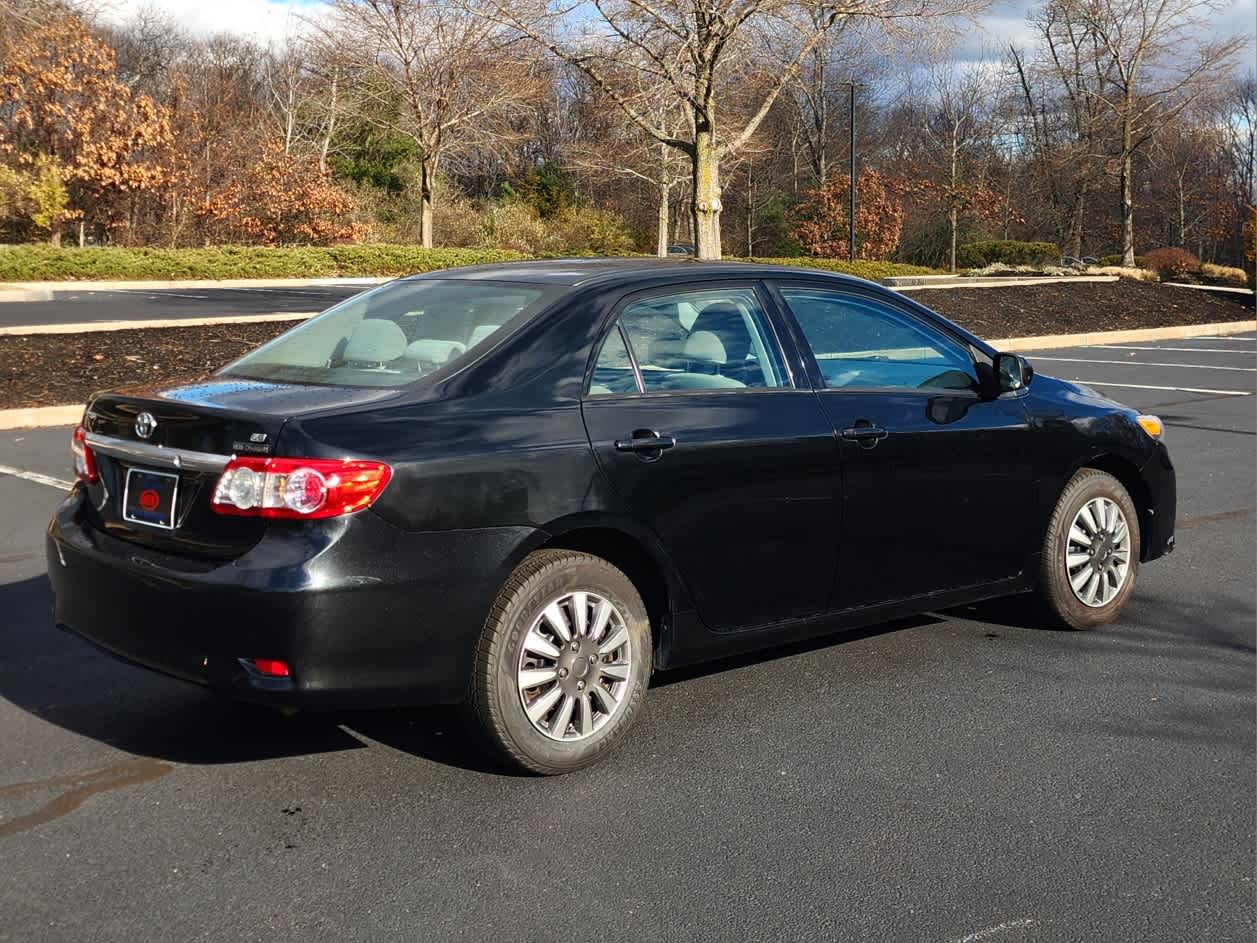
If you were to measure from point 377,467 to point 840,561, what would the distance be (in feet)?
6.13

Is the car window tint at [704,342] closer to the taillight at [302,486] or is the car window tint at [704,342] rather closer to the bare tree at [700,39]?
the taillight at [302,486]

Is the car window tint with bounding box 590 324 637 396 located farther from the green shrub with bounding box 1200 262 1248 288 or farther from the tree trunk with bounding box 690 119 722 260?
the green shrub with bounding box 1200 262 1248 288

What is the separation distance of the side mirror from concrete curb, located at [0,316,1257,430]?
30.3 feet

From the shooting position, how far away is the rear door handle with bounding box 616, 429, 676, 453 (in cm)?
452

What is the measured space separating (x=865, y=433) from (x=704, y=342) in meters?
0.70

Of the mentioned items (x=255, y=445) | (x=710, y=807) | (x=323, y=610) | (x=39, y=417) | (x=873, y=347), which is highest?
(x=873, y=347)

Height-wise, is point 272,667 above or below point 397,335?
below

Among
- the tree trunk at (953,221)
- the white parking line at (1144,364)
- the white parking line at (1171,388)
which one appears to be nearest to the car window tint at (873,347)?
the white parking line at (1171,388)

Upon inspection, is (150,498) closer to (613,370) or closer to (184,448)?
(184,448)

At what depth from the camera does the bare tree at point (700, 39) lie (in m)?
20.7

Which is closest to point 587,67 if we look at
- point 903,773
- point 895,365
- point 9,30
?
point 9,30

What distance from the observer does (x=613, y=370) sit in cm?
467

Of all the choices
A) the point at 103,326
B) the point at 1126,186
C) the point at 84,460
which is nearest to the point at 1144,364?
the point at 103,326

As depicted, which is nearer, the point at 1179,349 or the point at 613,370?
the point at 613,370
